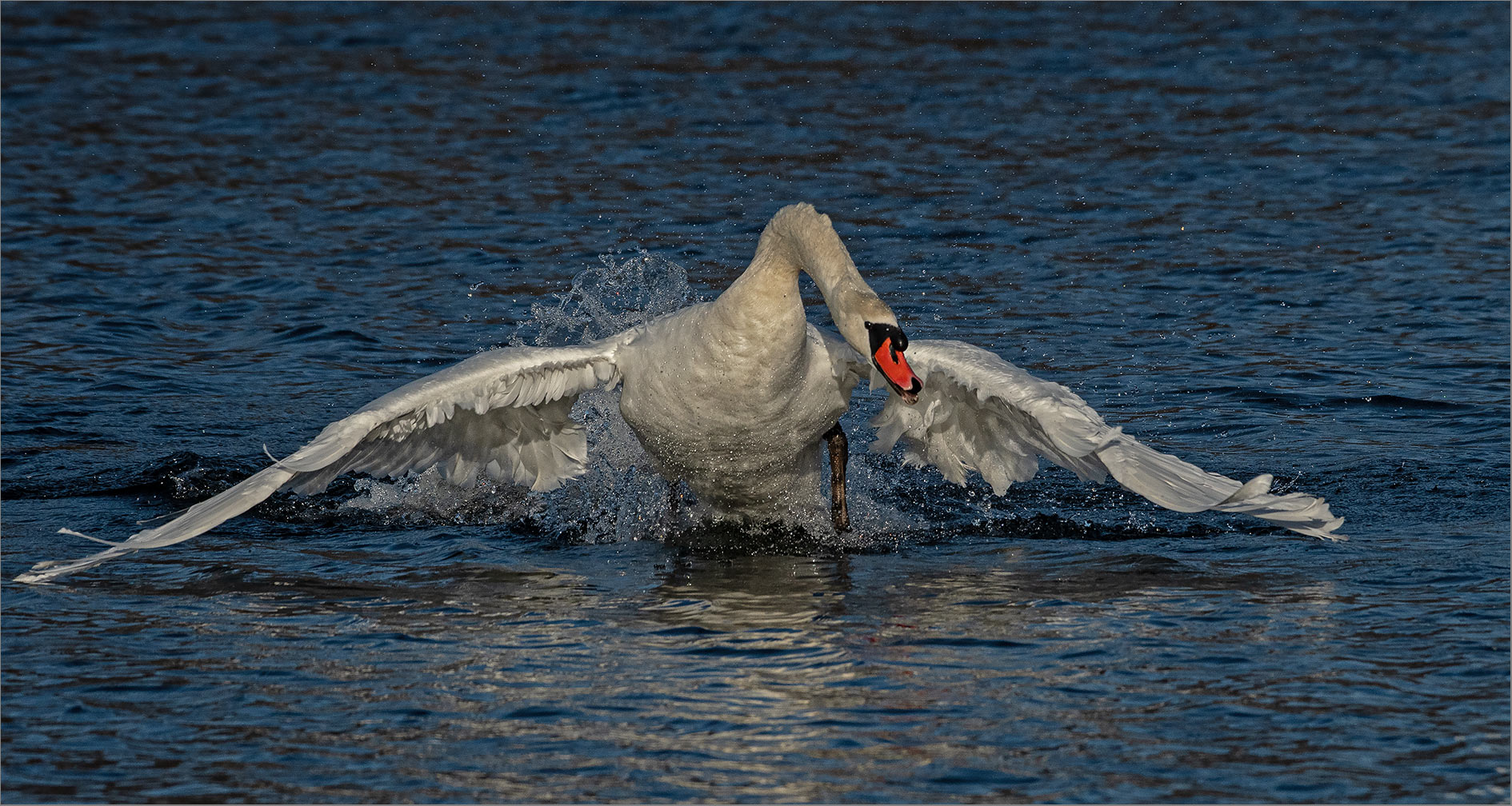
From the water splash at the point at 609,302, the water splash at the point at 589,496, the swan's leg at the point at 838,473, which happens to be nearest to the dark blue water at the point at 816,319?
the water splash at the point at 589,496

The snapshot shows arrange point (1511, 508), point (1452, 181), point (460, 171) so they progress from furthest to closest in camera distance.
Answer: point (460, 171)
point (1452, 181)
point (1511, 508)

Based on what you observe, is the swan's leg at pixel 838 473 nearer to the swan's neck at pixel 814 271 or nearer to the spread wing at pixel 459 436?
the spread wing at pixel 459 436

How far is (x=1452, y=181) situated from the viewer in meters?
17.6

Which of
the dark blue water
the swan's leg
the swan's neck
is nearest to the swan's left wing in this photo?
the swan's leg

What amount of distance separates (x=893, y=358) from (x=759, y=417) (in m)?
1.53

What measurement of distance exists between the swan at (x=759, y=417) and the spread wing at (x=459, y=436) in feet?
0.03

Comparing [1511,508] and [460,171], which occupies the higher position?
[460,171]

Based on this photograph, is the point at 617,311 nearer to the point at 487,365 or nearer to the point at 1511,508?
the point at 487,365

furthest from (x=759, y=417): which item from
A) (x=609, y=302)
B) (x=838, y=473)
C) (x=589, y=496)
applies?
(x=609, y=302)

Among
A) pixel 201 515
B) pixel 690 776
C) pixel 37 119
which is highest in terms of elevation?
pixel 37 119

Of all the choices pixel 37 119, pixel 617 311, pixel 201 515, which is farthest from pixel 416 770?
pixel 37 119

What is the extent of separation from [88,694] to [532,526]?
3.34 metres

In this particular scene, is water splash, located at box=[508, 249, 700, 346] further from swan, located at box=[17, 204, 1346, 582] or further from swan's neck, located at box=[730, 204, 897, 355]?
swan's neck, located at box=[730, 204, 897, 355]

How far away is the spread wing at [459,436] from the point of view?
29.3ft
